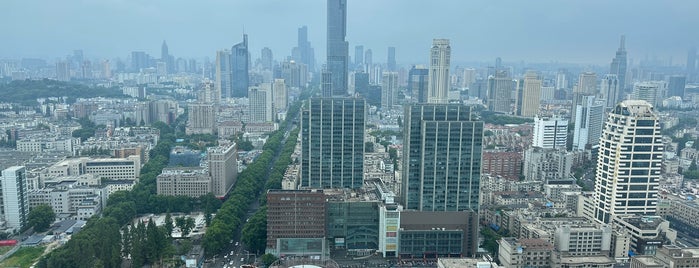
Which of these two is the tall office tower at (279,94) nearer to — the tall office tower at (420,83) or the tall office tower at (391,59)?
the tall office tower at (420,83)

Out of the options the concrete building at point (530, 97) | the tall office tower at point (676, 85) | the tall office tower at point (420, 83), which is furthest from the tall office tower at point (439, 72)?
the tall office tower at point (676, 85)

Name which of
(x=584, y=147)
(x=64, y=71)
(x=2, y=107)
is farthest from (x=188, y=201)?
(x=64, y=71)

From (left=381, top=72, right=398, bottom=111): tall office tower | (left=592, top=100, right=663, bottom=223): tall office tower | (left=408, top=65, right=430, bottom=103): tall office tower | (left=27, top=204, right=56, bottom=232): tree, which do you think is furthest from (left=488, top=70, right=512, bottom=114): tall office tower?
(left=27, top=204, right=56, bottom=232): tree

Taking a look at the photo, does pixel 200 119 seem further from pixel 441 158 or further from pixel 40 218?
pixel 441 158

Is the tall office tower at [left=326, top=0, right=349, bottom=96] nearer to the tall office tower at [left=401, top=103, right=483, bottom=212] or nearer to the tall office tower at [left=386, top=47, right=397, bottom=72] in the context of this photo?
the tall office tower at [left=386, top=47, right=397, bottom=72]

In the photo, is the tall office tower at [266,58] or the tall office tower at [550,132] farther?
the tall office tower at [266,58]
